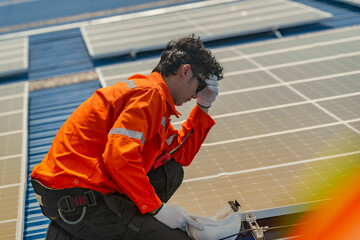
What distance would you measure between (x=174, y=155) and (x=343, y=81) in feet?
12.5

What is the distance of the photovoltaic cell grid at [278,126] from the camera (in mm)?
5039

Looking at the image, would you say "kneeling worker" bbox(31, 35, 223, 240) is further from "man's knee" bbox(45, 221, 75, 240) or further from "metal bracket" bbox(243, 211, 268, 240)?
"metal bracket" bbox(243, 211, 268, 240)

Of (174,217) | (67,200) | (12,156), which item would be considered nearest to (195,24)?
(12,156)

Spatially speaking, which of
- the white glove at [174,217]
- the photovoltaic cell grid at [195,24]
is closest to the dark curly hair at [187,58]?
the white glove at [174,217]

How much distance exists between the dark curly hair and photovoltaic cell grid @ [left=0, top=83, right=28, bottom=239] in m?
2.33

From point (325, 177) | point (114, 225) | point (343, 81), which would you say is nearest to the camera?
point (114, 225)

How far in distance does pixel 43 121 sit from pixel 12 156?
1414mm

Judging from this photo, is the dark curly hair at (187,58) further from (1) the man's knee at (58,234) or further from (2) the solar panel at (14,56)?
(2) the solar panel at (14,56)

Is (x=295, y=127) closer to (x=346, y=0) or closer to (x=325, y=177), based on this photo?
(x=325, y=177)

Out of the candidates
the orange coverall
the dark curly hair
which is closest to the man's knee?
the orange coverall

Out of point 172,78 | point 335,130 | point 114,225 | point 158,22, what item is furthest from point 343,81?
point 158,22

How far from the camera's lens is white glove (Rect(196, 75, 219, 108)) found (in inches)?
172

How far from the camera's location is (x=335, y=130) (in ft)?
20.0

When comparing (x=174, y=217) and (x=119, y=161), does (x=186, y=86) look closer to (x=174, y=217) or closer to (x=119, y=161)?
(x=119, y=161)
